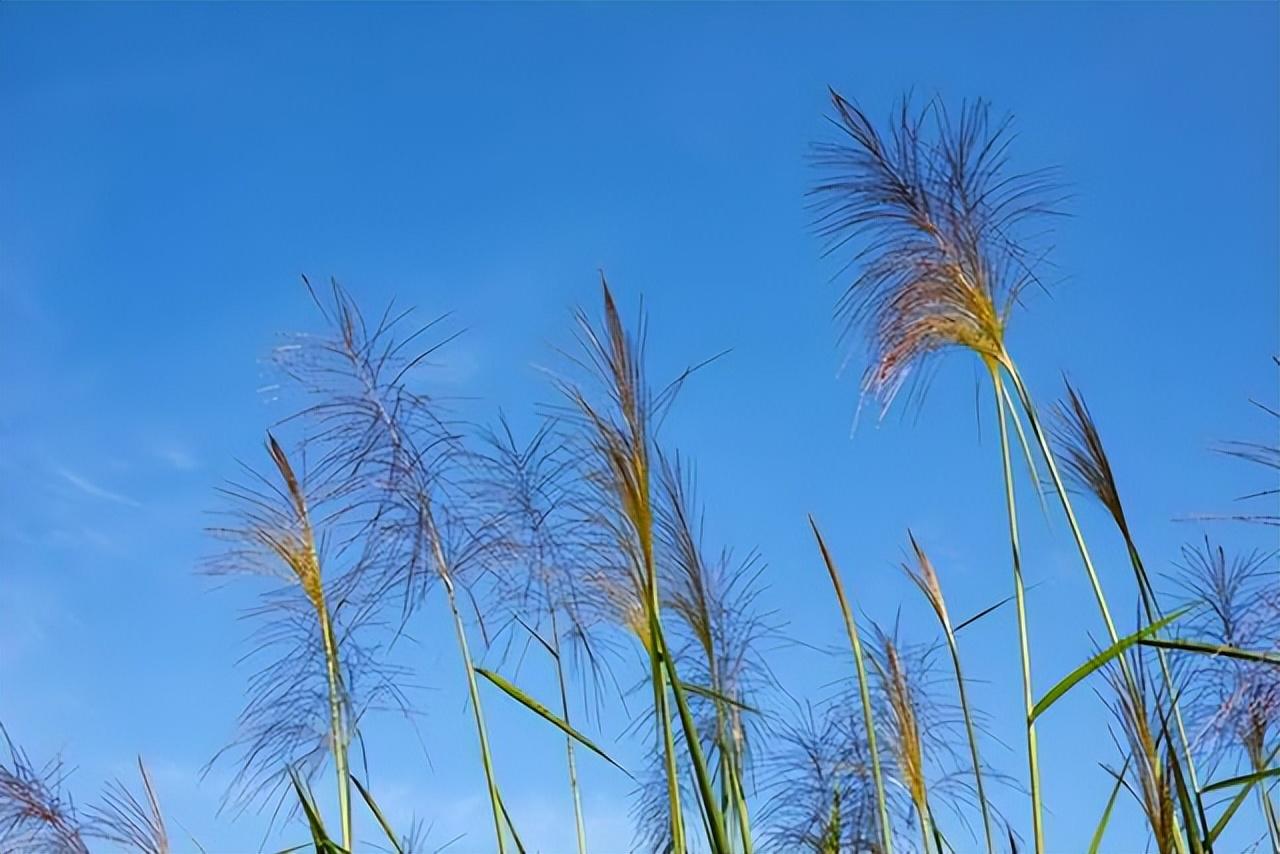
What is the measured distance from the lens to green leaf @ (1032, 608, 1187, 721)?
1940 millimetres

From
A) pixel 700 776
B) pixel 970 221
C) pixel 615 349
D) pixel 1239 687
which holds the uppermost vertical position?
pixel 970 221

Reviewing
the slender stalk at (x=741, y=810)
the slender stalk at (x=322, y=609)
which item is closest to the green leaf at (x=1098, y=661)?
the slender stalk at (x=741, y=810)

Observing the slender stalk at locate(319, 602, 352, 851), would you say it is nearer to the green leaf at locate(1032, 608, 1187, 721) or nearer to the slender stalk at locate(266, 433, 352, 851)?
the slender stalk at locate(266, 433, 352, 851)

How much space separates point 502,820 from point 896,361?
4.12ft

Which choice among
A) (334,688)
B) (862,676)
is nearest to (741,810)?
→ (862,676)

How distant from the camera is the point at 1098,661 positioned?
6.52 feet

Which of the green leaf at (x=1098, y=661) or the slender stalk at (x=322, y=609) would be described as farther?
the slender stalk at (x=322, y=609)

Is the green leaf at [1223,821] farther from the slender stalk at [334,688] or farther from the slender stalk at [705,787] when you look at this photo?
the slender stalk at [334,688]

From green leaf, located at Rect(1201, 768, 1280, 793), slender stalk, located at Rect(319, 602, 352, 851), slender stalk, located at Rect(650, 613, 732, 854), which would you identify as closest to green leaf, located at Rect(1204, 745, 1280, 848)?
green leaf, located at Rect(1201, 768, 1280, 793)

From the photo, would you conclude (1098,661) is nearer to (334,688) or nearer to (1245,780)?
(1245,780)

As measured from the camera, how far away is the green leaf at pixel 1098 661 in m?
1.94

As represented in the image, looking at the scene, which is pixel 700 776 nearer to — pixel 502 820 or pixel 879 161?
pixel 502 820

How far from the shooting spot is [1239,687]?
84.4 inches

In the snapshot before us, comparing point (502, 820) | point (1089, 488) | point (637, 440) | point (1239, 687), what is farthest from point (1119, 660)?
point (502, 820)
